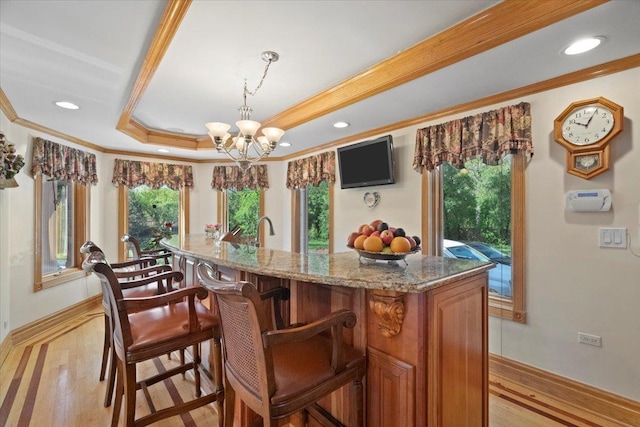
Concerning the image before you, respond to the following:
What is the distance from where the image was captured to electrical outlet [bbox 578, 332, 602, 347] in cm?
215

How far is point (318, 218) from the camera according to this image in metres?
4.90

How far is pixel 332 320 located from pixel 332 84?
2144 mm

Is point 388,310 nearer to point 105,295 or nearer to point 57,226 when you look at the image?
point 105,295

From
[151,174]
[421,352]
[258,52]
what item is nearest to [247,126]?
[258,52]

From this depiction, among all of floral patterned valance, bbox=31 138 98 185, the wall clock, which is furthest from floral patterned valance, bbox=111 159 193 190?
the wall clock

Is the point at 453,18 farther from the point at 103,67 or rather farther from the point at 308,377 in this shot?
the point at 103,67

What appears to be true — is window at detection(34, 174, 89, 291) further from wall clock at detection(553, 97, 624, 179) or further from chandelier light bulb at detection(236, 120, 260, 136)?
wall clock at detection(553, 97, 624, 179)

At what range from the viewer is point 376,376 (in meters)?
1.42

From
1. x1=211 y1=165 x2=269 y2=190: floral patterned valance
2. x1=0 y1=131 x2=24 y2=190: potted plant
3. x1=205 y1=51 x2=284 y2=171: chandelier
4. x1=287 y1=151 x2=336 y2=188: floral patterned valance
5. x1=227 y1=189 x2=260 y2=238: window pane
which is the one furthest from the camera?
x1=227 y1=189 x2=260 y2=238: window pane

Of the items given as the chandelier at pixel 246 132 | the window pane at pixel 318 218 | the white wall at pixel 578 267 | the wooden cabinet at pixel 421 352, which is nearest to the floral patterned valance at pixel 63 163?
the chandelier at pixel 246 132

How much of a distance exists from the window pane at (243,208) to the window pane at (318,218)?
1.05 metres

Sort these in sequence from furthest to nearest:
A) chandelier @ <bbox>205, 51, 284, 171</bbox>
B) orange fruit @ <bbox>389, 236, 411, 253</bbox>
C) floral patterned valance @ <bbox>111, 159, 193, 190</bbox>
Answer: floral patterned valance @ <bbox>111, 159, 193, 190</bbox> → chandelier @ <bbox>205, 51, 284, 171</bbox> → orange fruit @ <bbox>389, 236, 411, 253</bbox>

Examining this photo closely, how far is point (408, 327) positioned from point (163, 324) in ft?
4.47

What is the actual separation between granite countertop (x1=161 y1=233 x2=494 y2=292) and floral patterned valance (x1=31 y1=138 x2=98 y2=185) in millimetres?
2884
